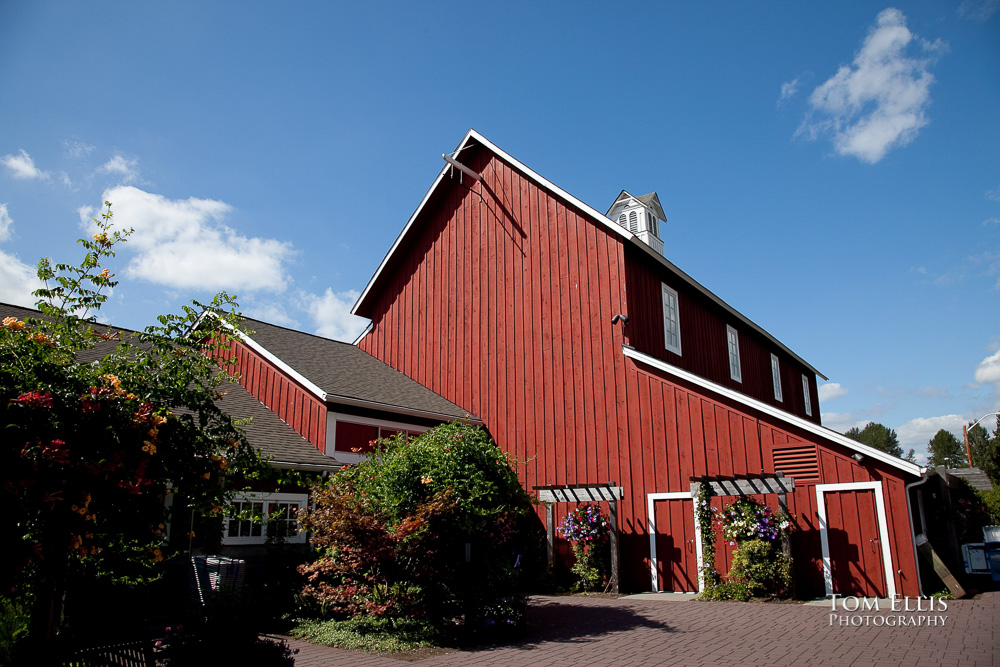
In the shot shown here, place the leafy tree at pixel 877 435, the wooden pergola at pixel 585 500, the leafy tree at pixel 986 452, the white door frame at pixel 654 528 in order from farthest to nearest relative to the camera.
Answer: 1. the leafy tree at pixel 877 435
2. the leafy tree at pixel 986 452
3. the wooden pergola at pixel 585 500
4. the white door frame at pixel 654 528

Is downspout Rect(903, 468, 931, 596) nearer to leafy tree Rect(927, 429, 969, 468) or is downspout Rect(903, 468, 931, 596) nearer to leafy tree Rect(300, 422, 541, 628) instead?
leafy tree Rect(300, 422, 541, 628)

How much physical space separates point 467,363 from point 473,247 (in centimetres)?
333

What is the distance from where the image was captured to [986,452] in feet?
156

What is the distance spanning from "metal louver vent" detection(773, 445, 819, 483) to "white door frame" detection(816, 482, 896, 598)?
259 millimetres

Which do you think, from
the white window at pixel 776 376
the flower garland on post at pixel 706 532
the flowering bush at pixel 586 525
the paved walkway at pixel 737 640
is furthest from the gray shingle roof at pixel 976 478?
the flowering bush at pixel 586 525

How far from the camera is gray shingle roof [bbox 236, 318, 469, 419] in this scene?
15117mm

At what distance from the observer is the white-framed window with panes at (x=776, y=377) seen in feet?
78.5

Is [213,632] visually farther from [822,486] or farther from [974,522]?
[974,522]

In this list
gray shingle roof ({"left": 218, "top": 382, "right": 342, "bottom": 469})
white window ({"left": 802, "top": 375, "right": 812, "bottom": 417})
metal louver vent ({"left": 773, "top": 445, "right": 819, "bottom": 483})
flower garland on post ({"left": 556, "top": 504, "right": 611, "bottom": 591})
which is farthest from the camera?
white window ({"left": 802, "top": 375, "right": 812, "bottom": 417})

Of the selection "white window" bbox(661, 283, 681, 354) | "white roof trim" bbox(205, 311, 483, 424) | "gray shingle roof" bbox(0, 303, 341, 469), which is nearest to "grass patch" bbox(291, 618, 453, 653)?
"gray shingle roof" bbox(0, 303, 341, 469)

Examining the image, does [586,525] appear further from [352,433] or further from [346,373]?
[346,373]

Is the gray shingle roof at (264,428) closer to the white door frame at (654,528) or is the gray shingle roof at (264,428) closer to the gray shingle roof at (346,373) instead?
the gray shingle roof at (346,373)

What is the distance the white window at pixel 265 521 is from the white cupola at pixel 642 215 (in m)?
12.4

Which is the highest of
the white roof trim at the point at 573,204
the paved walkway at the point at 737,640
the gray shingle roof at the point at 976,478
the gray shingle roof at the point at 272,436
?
the white roof trim at the point at 573,204
